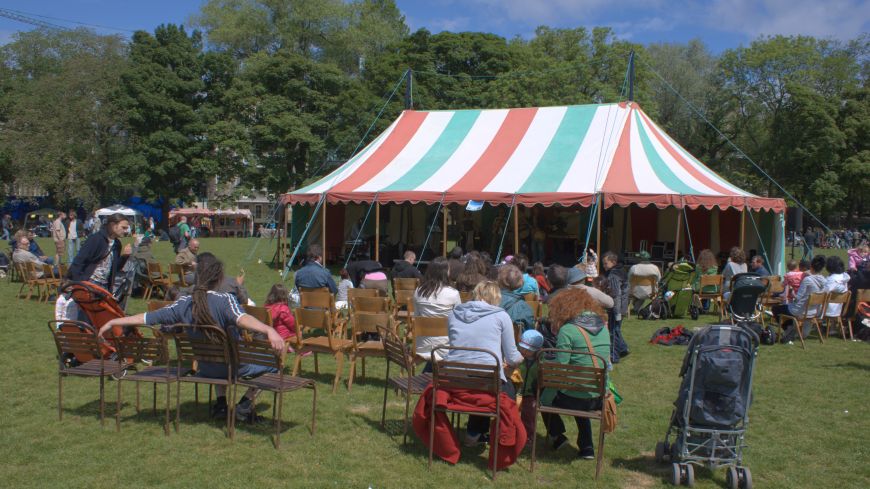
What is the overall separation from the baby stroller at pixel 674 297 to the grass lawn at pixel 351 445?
333 centimetres

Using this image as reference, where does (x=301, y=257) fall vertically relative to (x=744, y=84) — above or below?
below

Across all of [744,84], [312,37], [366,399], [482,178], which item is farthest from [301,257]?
[744,84]

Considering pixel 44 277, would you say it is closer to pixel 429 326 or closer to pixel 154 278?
pixel 154 278

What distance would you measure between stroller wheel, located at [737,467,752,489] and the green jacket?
35.6 inches

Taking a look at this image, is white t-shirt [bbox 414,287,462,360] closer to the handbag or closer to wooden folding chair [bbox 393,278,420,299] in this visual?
the handbag

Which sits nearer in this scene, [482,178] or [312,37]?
[482,178]

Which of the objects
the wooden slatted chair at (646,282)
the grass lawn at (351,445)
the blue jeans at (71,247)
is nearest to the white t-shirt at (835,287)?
the grass lawn at (351,445)

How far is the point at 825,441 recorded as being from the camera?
15.6 ft

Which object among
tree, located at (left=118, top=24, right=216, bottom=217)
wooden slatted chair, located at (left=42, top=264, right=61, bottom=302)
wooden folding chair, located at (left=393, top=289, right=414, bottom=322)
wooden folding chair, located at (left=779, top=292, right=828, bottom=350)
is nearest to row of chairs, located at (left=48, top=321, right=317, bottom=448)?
wooden folding chair, located at (left=393, top=289, right=414, bottom=322)

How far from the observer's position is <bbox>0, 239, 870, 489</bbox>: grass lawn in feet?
12.8

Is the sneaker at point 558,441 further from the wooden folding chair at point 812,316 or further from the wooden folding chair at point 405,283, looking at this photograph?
the wooden folding chair at point 812,316

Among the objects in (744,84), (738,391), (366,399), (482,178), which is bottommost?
Answer: (366,399)

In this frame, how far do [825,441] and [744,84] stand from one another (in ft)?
115

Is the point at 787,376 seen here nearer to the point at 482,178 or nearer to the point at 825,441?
the point at 825,441
